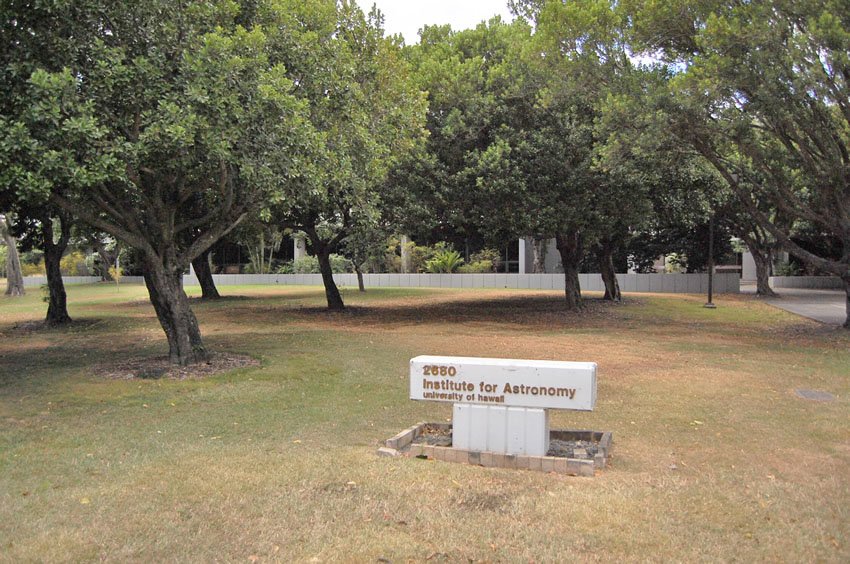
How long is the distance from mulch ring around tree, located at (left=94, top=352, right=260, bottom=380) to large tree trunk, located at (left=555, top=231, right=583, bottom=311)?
13990 millimetres

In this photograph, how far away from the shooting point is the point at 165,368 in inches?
456

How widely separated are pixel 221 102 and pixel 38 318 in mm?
17606

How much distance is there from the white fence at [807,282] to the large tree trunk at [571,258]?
2550 cm

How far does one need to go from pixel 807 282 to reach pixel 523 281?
19364 millimetres

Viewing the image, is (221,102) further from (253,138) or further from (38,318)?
(38,318)

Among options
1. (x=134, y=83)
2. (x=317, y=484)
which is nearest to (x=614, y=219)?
(x=134, y=83)

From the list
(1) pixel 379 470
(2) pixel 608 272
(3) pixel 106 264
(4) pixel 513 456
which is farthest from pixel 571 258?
(3) pixel 106 264

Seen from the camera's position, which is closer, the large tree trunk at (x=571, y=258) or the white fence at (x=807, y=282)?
the large tree trunk at (x=571, y=258)

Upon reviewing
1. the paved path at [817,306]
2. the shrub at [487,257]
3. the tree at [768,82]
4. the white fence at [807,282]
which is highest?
the tree at [768,82]

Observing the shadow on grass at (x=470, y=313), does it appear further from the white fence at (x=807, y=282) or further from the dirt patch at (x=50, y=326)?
the white fence at (x=807, y=282)

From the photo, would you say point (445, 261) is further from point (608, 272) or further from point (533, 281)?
point (608, 272)

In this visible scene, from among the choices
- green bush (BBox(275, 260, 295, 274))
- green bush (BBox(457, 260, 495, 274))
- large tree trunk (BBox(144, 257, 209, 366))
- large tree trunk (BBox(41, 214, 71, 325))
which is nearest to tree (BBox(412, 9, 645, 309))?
large tree trunk (BBox(144, 257, 209, 366))

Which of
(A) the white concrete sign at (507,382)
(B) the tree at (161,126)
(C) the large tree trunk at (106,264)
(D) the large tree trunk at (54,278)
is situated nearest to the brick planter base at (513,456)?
(A) the white concrete sign at (507,382)

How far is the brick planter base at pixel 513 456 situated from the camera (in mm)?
5910
